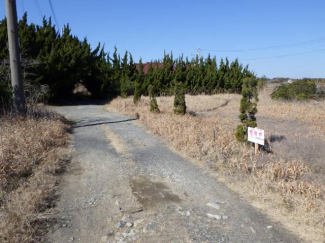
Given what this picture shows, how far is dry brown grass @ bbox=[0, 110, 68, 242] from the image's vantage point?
3229 mm

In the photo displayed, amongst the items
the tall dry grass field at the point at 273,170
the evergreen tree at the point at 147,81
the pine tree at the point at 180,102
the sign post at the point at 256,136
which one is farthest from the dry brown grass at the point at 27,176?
the evergreen tree at the point at 147,81

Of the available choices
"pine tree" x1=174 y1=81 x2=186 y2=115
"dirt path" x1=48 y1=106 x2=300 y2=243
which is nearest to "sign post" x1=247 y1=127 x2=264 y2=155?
"dirt path" x1=48 y1=106 x2=300 y2=243

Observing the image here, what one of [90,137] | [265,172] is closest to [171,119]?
Result: [90,137]

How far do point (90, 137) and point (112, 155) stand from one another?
244 cm

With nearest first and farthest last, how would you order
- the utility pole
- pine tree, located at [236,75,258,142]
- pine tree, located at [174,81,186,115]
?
pine tree, located at [236,75,258,142]
the utility pole
pine tree, located at [174,81,186,115]

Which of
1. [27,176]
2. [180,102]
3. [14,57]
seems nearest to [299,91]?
[180,102]

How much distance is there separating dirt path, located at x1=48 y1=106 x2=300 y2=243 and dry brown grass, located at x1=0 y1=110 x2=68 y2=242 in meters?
0.24

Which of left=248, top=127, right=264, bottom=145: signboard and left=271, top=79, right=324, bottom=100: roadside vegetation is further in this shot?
left=271, top=79, right=324, bottom=100: roadside vegetation

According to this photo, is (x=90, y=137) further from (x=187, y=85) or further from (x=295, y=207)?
(x=187, y=85)

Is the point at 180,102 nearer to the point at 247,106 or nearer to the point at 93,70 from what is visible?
the point at 247,106

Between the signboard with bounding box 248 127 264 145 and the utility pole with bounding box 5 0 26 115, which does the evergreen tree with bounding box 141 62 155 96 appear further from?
the signboard with bounding box 248 127 264 145

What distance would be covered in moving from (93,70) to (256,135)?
2140cm

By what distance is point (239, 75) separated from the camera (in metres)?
33.1

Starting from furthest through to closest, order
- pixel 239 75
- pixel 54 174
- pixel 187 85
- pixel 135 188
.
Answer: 1. pixel 239 75
2. pixel 187 85
3. pixel 54 174
4. pixel 135 188
